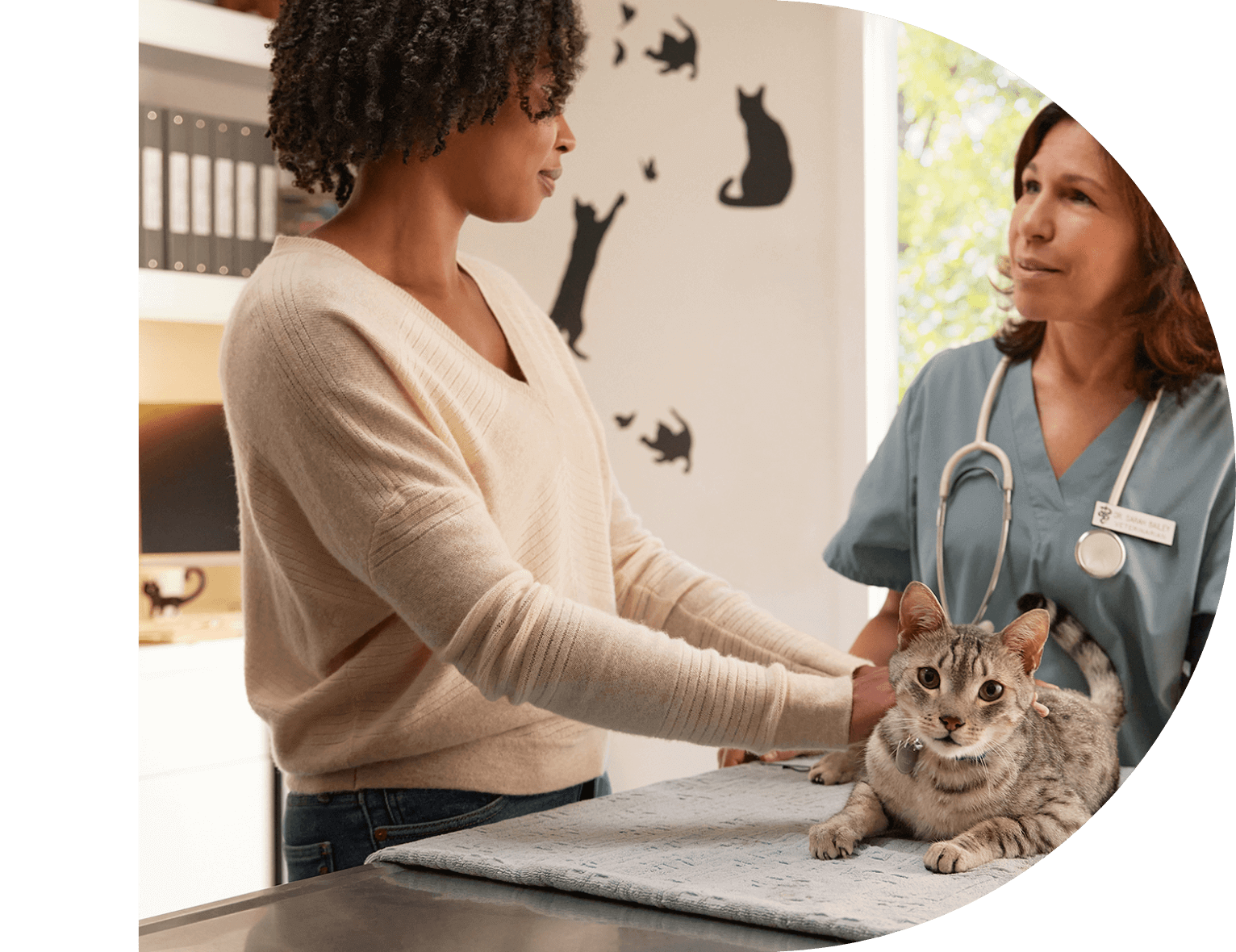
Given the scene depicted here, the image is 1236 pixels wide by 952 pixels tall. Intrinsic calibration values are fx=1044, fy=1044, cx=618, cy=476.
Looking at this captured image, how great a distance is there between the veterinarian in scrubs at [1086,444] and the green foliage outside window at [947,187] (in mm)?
559

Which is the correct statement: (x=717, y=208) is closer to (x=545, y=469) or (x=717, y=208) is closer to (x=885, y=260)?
(x=885, y=260)

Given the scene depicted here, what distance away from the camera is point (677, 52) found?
4.67 feet

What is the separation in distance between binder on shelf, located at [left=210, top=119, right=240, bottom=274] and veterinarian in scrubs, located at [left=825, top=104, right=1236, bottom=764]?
964 mm

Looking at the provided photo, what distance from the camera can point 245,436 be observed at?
553 millimetres

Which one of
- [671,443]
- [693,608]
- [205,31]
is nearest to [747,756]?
[693,608]

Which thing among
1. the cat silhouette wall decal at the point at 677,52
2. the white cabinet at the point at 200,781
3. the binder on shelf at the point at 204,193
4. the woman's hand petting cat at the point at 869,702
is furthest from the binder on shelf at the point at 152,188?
the woman's hand petting cat at the point at 869,702

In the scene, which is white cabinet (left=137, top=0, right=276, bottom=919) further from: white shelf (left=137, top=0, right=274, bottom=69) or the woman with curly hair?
the woman with curly hair

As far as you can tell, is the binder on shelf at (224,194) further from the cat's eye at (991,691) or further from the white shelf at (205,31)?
the cat's eye at (991,691)

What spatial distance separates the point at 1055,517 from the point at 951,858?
0.93ft

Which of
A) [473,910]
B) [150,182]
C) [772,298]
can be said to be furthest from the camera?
[772,298]

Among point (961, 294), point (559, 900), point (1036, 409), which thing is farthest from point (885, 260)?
point (559, 900)

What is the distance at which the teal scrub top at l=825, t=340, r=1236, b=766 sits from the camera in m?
0.61

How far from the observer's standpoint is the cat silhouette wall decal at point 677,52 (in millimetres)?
1384

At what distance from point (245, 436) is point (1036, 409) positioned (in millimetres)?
500
